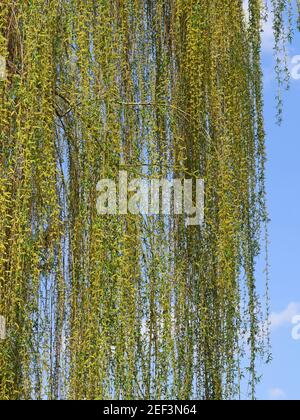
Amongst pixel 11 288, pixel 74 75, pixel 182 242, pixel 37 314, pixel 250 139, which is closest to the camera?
pixel 11 288

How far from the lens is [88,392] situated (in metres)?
3.45

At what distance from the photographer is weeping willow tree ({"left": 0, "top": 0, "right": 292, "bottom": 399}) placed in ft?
11.5

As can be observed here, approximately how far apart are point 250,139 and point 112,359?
5.63 ft

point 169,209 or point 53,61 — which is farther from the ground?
point 53,61

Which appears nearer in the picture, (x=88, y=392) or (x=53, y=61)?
(x=88, y=392)

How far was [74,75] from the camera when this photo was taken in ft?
12.8

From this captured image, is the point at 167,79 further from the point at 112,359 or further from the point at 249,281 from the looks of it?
the point at 112,359

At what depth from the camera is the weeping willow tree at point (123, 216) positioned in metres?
3.50

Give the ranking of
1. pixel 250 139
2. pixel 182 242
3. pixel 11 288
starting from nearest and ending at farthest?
pixel 11 288
pixel 182 242
pixel 250 139

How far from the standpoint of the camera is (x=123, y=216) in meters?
3.69

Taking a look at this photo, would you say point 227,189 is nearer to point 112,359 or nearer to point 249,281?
point 249,281
